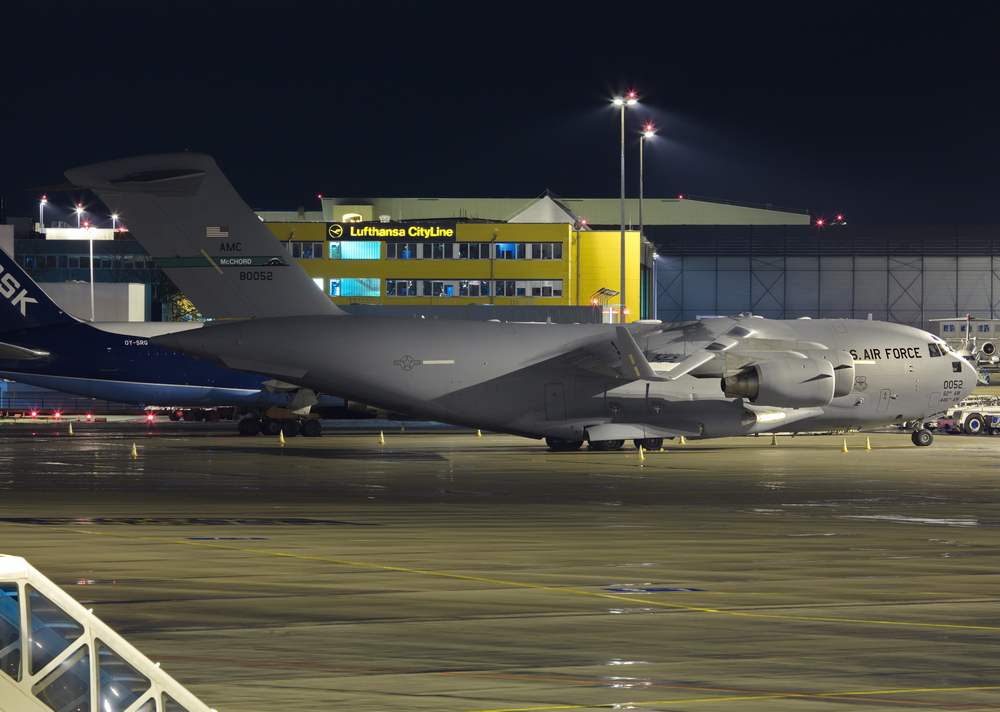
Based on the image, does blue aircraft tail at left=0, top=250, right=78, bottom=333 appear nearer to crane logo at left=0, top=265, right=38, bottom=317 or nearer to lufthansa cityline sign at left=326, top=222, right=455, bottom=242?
crane logo at left=0, top=265, right=38, bottom=317

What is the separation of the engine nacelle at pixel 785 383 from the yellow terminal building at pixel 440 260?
4800 cm

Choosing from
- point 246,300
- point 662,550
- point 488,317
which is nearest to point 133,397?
point 246,300

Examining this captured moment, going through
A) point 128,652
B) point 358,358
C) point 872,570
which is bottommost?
point 872,570

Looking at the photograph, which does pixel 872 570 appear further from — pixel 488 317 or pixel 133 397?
pixel 488 317

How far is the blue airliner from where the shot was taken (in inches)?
1673

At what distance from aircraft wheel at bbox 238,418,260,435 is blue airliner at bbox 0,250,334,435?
791mm

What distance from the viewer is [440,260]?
270 feet

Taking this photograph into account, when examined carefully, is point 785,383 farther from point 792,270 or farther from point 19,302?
point 792,270

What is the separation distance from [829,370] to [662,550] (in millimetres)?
19205

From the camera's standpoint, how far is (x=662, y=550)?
1612cm

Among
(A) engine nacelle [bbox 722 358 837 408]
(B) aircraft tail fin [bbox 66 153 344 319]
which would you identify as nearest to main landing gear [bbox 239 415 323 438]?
(B) aircraft tail fin [bbox 66 153 344 319]

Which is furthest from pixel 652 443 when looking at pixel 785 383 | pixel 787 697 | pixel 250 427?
pixel 787 697

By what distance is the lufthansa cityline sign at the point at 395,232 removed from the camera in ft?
270

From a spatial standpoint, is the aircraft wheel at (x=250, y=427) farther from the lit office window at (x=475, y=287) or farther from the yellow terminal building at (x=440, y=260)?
the lit office window at (x=475, y=287)
